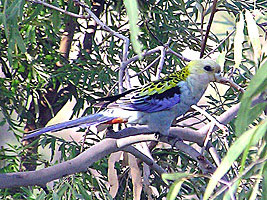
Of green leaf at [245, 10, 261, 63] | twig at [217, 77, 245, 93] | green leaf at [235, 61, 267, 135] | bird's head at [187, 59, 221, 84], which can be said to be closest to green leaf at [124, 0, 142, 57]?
green leaf at [235, 61, 267, 135]

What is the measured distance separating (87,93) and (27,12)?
0.38m

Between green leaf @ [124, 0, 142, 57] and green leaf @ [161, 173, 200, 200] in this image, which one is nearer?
green leaf @ [124, 0, 142, 57]

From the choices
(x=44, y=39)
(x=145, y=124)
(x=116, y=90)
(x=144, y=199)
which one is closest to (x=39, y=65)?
(x=44, y=39)

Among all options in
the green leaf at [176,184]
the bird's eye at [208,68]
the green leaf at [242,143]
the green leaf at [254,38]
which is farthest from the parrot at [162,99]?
the green leaf at [242,143]

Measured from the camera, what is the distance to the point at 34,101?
1890 millimetres

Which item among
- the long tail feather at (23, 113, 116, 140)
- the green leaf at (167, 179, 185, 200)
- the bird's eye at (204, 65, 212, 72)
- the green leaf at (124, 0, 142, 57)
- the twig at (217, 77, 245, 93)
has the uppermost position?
the green leaf at (124, 0, 142, 57)

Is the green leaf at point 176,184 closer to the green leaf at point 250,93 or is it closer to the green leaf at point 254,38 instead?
the green leaf at point 250,93

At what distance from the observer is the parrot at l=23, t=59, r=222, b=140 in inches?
58.7

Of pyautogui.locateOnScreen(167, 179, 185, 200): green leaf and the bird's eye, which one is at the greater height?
the bird's eye

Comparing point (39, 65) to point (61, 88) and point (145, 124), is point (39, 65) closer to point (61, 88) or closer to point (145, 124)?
point (61, 88)

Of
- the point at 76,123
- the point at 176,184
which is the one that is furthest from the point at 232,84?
→ the point at 176,184

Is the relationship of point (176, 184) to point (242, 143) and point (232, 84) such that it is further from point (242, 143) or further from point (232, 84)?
point (232, 84)

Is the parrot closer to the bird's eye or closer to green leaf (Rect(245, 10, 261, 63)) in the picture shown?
the bird's eye

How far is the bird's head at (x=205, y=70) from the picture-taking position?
1.50m
